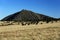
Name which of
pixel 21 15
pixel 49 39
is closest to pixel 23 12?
pixel 21 15

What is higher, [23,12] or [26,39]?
[23,12]

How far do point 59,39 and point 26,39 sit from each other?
10.7 ft

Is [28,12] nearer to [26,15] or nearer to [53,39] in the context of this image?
[26,15]

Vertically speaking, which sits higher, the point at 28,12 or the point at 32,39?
the point at 28,12

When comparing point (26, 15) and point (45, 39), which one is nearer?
point (45, 39)

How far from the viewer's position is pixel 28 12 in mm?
132250

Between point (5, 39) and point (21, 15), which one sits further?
point (21, 15)

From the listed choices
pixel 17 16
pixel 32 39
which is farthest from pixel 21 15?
pixel 32 39

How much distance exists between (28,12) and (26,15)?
346 centimetres

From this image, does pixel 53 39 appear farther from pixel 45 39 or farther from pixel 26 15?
pixel 26 15

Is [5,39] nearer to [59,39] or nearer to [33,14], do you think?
[59,39]

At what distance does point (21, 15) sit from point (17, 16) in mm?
2704

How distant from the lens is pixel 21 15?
131 metres

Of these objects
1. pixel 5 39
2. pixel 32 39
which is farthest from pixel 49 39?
pixel 5 39
